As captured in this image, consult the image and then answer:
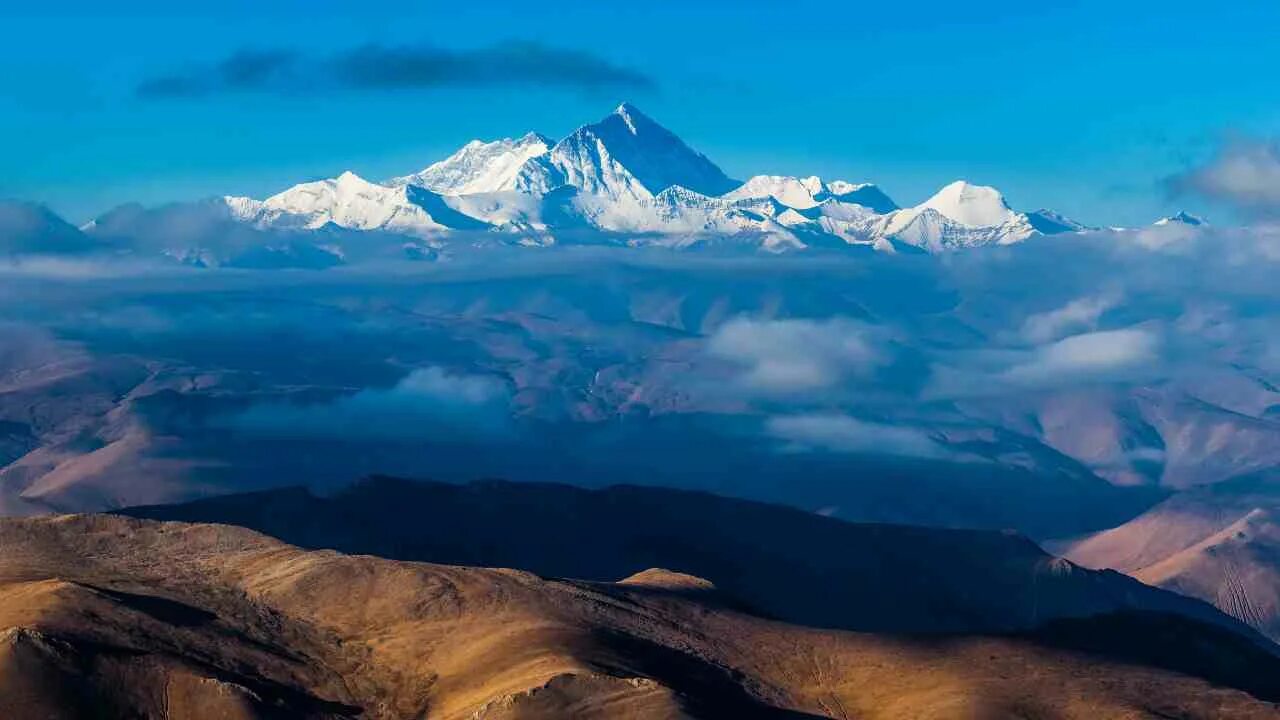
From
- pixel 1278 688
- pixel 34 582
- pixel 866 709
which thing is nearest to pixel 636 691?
pixel 866 709

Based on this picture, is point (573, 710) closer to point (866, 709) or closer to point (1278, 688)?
point (866, 709)

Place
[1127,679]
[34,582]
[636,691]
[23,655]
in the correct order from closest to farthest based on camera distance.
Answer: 1. [23,655]
2. [636,691]
3. [34,582]
4. [1127,679]

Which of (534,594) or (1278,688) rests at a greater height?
(534,594)

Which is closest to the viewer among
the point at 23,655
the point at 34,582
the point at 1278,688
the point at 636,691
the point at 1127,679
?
the point at 23,655

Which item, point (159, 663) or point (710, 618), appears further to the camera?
point (710, 618)

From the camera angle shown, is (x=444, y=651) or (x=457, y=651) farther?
(x=444, y=651)

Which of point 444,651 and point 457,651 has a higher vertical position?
point 457,651
